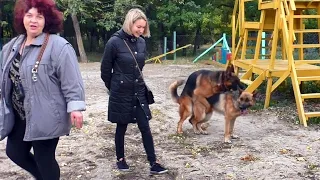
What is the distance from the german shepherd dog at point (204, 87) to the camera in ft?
20.9

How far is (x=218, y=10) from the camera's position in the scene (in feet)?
92.0

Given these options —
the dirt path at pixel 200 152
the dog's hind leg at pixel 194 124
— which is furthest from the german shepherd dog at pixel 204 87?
the dirt path at pixel 200 152

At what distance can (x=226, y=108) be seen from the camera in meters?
6.11

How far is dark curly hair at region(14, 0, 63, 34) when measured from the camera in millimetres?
3174

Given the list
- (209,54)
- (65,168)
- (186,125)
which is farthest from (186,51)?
(65,168)

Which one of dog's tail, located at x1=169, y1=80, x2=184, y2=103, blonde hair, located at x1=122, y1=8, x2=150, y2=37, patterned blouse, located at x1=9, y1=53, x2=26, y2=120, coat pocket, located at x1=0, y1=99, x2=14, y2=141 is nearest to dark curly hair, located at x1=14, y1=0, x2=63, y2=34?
patterned blouse, located at x1=9, y1=53, x2=26, y2=120

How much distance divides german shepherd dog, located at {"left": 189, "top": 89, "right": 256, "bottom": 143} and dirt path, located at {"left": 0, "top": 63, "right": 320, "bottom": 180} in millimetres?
167

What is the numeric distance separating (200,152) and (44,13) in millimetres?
2913

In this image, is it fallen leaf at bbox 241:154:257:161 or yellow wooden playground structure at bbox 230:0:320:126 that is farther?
yellow wooden playground structure at bbox 230:0:320:126

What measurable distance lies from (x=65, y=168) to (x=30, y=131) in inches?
70.9

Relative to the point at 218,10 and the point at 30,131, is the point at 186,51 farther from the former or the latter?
the point at 30,131

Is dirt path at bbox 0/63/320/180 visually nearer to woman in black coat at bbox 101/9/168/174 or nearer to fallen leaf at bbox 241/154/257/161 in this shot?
fallen leaf at bbox 241/154/257/161

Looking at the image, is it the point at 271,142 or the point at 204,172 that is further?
the point at 271,142

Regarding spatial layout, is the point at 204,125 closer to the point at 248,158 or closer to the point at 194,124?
the point at 194,124
